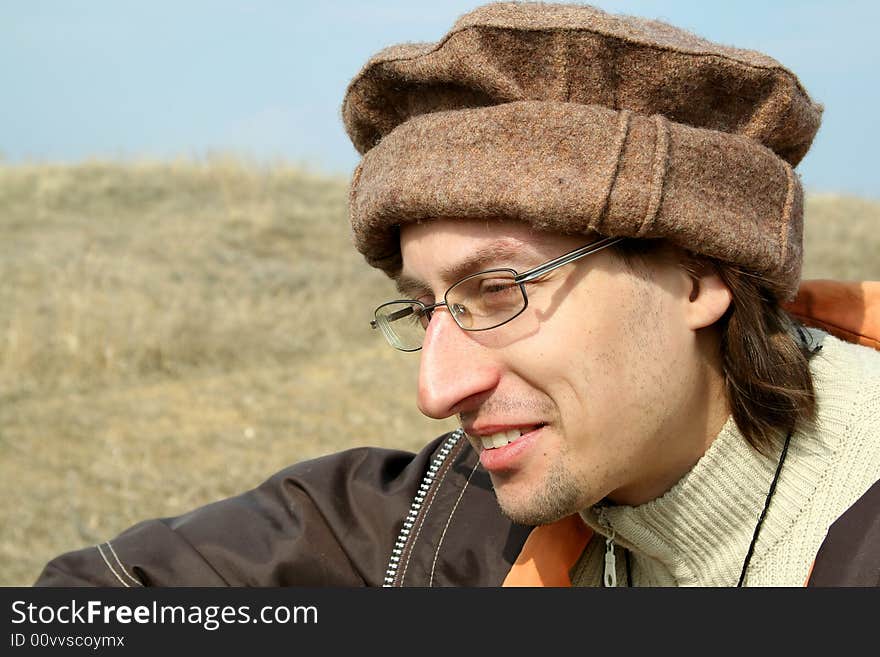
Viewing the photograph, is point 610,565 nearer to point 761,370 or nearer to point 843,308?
point 761,370

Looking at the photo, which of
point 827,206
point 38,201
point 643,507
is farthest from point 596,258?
point 827,206

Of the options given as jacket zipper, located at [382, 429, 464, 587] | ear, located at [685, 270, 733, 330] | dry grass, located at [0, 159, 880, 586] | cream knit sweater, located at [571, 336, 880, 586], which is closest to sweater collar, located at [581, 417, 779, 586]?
cream knit sweater, located at [571, 336, 880, 586]

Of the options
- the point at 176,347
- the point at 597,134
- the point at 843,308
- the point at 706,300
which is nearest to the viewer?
→ the point at 597,134

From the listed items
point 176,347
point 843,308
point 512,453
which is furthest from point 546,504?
point 176,347

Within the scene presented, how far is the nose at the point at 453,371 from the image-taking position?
208cm

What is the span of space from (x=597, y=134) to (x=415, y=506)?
1129mm

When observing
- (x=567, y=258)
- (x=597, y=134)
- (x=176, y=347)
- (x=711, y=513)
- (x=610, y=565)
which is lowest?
(x=176, y=347)

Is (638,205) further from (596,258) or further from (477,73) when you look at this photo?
(477,73)

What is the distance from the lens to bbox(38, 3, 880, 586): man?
200 centimetres

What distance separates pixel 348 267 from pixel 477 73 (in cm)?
945

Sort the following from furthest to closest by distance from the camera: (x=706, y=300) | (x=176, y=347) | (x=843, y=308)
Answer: (x=176, y=347) < (x=843, y=308) < (x=706, y=300)

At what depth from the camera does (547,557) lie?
95.4 inches

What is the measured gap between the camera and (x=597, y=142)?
1.96m

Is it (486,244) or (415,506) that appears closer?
(486,244)
